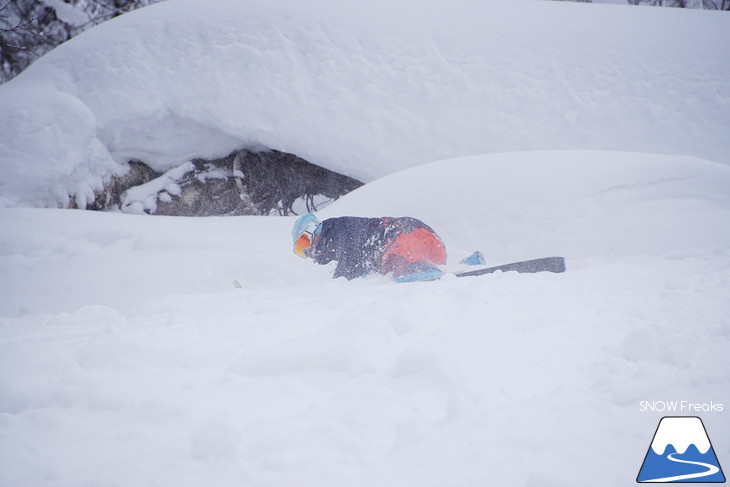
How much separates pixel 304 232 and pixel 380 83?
369 centimetres

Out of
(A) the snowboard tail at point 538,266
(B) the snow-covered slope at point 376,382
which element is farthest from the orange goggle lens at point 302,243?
(A) the snowboard tail at point 538,266

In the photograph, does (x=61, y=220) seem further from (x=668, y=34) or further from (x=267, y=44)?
(x=668, y=34)

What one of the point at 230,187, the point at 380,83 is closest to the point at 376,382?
the point at 380,83

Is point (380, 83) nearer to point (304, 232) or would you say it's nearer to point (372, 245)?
point (304, 232)

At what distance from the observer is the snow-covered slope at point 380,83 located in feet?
20.0

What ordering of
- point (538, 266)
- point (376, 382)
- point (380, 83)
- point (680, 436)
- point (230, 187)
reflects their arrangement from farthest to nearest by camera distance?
1. point (230, 187)
2. point (380, 83)
3. point (538, 266)
4. point (376, 382)
5. point (680, 436)

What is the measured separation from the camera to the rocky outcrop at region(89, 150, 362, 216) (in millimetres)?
6363

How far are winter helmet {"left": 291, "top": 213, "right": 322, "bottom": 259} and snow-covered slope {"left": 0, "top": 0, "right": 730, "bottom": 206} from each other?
2.96 meters

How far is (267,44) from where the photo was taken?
21.4 feet

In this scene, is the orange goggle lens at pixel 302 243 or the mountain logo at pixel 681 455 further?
the orange goggle lens at pixel 302 243

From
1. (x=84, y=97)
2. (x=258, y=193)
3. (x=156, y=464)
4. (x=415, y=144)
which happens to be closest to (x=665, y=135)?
(x=415, y=144)

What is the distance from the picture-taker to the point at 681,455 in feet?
2.95

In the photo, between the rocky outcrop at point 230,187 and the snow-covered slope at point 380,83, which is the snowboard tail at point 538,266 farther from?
the rocky outcrop at point 230,187

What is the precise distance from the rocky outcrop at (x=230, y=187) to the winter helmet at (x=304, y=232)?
3392 millimetres
